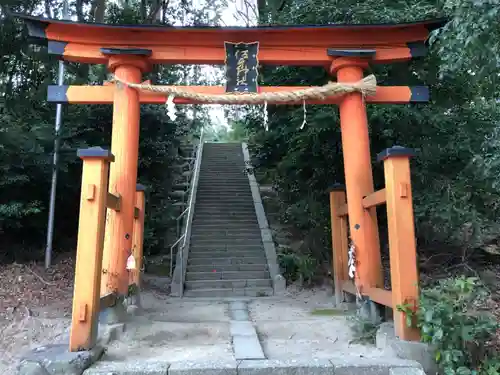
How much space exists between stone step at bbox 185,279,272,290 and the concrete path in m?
1.94

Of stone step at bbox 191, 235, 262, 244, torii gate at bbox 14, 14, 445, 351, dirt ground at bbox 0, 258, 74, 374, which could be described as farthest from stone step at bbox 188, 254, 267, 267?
torii gate at bbox 14, 14, 445, 351

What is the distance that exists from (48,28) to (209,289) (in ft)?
17.5

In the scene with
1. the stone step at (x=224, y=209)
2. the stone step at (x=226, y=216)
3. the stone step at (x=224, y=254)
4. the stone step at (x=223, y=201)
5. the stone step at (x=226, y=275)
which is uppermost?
the stone step at (x=223, y=201)

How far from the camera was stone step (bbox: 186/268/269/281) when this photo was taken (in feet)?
27.9

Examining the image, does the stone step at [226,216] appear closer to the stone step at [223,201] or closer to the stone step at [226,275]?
the stone step at [223,201]

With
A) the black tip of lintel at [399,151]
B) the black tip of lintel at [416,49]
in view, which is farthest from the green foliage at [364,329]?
the black tip of lintel at [416,49]

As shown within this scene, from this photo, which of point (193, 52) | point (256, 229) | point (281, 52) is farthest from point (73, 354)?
point (256, 229)

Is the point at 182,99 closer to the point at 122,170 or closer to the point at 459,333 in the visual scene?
the point at 122,170

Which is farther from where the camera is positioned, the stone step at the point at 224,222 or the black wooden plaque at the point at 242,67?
the stone step at the point at 224,222

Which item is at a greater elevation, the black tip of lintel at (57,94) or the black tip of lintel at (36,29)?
the black tip of lintel at (36,29)

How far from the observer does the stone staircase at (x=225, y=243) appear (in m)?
8.26

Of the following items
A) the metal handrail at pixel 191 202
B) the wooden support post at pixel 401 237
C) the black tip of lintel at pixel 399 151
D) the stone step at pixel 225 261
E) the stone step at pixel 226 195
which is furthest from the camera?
the stone step at pixel 226 195

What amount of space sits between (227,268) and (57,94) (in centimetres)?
504

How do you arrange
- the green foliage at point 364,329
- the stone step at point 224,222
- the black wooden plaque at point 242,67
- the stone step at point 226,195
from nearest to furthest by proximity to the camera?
the green foliage at point 364,329 → the black wooden plaque at point 242,67 → the stone step at point 224,222 → the stone step at point 226,195
